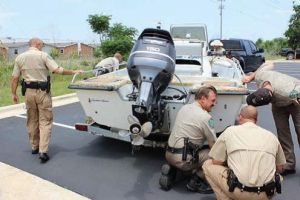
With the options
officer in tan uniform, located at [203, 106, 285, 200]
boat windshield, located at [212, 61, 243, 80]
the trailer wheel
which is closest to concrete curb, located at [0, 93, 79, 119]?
boat windshield, located at [212, 61, 243, 80]

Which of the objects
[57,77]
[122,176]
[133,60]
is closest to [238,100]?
[133,60]

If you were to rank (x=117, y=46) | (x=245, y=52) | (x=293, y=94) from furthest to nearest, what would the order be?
(x=117, y=46), (x=245, y=52), (x=293, y=94)

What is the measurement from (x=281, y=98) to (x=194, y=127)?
3.99 feet

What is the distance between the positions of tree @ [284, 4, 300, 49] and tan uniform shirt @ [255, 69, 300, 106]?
41.6 metres

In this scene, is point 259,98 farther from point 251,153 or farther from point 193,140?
point 251,153

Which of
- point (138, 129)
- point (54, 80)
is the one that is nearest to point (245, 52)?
point (54, 80)

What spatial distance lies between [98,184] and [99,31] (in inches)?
687

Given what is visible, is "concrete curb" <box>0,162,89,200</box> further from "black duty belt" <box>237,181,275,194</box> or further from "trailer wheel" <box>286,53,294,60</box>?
"trailer wheel" <box>286,53,294,60</box>

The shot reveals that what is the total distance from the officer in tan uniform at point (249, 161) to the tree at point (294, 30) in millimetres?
43183

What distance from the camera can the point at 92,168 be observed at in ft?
19.1

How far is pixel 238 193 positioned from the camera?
155 inches

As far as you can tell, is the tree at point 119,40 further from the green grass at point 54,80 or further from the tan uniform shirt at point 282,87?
the tan uniform shirt at point 282,87

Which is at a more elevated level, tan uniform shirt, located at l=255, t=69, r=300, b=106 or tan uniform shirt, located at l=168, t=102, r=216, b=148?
tan uniform shirt, located at l=255, t=69, r=300, b=106

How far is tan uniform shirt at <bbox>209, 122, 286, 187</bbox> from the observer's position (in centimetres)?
385
